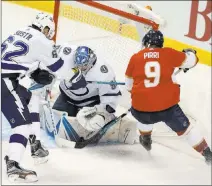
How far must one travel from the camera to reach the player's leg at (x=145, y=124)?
2.64 m

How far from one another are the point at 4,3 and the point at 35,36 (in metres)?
3.83

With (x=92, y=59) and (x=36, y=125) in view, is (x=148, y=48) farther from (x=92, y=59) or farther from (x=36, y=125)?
(x=36, y=125)

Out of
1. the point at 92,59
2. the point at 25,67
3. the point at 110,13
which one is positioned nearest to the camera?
the point at 25,67

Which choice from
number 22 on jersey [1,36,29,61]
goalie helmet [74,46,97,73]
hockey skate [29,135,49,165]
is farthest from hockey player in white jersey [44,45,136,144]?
number 22 on jersey [1,36,29,61]

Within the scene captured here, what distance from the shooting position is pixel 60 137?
285 cm

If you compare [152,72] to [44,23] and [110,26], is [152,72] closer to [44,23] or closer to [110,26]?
[44,23]

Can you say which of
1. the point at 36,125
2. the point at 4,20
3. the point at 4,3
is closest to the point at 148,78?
the point at 36,125

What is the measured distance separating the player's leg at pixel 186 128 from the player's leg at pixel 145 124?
0.25 feet

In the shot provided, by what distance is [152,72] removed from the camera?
256 cm

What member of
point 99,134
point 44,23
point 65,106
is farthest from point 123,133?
point 44,23

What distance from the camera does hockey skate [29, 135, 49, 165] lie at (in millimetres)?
2545

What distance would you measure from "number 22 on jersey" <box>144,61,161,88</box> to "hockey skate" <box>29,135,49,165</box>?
1.87 feet

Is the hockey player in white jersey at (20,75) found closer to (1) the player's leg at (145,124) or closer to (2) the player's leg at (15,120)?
(2) the player's leg at (15,120)

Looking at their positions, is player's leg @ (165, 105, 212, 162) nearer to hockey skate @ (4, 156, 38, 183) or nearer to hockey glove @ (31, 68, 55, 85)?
hockey glove @ (31, 68, 55, 85)
